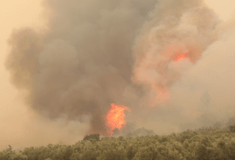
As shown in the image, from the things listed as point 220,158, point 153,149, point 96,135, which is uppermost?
point 96,135

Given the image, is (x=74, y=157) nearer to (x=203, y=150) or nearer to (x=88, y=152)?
(x=88, y=152)

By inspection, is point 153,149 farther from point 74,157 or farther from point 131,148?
point 74,157

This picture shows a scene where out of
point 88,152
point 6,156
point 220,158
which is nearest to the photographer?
point 6,156

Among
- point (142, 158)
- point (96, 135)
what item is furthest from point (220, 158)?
point (96, 135)

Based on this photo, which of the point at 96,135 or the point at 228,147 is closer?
the point at 228,147

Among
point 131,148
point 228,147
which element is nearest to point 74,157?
point 131,148

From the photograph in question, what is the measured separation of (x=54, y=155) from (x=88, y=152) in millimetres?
14920

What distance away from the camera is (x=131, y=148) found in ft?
319

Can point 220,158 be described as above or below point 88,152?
below

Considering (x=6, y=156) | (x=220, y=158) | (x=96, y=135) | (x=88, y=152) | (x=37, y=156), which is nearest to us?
(x=6, y=156)

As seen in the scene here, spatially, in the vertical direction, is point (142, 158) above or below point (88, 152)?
below

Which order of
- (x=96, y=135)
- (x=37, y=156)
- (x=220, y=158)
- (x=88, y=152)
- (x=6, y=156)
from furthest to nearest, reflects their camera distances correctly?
1. (x=96, y=135)
2. (x=37, y=156)
3. (x=88, y=152)
4. (x=220, y=158)
5. (x=6, y=156)

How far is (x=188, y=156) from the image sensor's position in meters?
87.5

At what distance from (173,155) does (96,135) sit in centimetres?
11834
